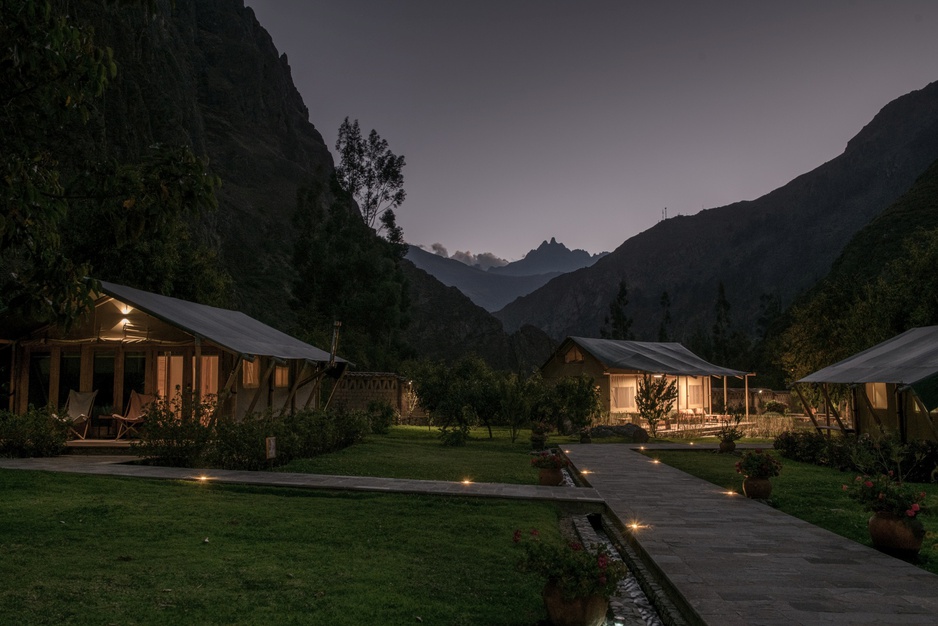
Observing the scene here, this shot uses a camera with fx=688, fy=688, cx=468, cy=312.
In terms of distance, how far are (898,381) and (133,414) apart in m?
16.5

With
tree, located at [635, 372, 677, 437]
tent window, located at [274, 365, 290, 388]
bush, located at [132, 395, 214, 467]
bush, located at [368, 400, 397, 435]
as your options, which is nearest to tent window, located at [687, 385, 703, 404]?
tree, located at [635, 372, 677, 437]

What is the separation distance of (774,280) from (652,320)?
929 inches

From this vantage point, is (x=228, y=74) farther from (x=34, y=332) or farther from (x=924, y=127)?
(x=924, y=127)

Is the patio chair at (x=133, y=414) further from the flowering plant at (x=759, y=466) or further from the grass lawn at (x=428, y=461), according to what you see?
the flowering plant at (x=759, y=466)

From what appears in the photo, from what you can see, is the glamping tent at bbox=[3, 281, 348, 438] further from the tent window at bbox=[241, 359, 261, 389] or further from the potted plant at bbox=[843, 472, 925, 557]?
the potted plant at bbox=[843, 472, 925, 557]

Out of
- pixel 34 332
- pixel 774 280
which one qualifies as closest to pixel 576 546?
pixel 34 332

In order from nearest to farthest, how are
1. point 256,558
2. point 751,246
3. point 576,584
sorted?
1. point 576,584
2. point 256,558
3. point 751,246

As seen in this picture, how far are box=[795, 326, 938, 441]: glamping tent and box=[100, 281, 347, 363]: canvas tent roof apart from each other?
43.2 ft

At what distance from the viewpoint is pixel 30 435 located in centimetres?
1374

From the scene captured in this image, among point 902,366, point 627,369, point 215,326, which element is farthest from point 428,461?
point 627,369

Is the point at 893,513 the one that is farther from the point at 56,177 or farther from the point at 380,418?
the point at 380,418

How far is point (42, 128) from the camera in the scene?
4238 mm

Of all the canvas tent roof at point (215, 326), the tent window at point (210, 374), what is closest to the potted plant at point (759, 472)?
the canvas tent roof at point (215, 326)

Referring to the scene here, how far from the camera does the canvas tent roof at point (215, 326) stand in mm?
14311
